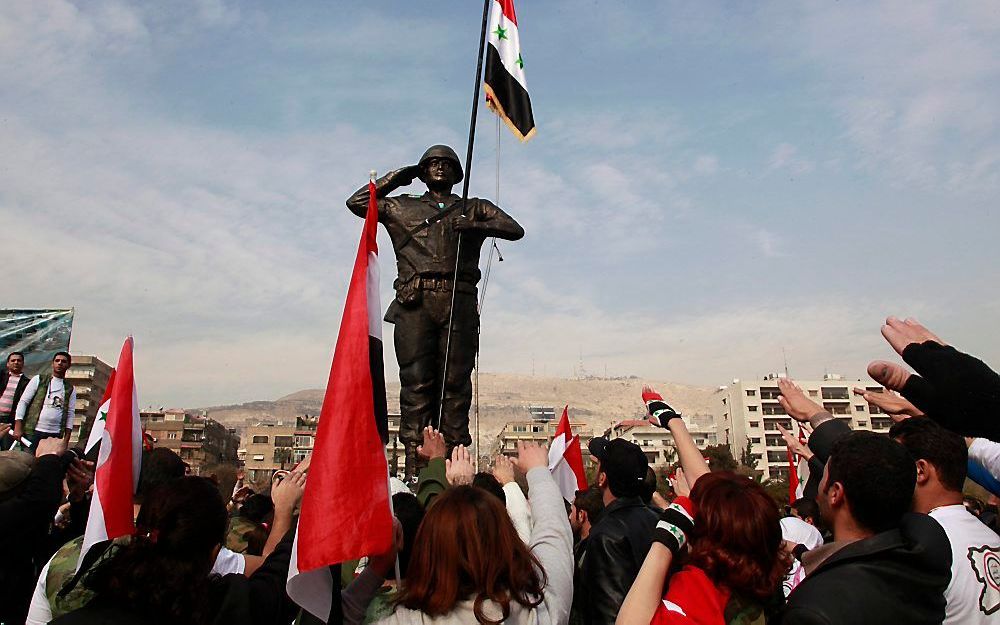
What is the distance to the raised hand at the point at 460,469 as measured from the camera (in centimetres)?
411

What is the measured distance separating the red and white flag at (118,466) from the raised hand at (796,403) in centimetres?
370

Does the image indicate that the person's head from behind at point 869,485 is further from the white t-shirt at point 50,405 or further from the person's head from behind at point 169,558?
the white t-shirt at point 50,405

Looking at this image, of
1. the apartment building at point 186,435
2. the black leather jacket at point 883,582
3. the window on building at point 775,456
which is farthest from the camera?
the apartment building at point 186,435

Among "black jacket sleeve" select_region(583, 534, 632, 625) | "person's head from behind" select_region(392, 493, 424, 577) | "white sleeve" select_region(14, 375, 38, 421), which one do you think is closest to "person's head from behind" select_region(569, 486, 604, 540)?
"black jacket sleeve" select_region(583, 534, 632, 625)

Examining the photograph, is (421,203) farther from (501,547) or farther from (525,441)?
(501,547)

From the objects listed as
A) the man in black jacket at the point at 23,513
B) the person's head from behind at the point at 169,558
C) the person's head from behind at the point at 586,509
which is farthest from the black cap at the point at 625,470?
the man in black jacket at the point at 23,513

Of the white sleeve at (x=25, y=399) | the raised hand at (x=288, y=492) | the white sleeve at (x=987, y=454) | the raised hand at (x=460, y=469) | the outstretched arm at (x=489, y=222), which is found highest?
the outstretched arm at (x=489, y=222)

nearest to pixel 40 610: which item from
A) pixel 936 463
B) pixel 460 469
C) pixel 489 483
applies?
pixel 460 469

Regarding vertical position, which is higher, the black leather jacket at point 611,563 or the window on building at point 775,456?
the black leather jacket at point 611,563

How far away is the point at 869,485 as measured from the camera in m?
3.04

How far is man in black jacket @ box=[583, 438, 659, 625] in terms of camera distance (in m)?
4.05

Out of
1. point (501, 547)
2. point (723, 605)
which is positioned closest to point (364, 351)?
point (501, 547)

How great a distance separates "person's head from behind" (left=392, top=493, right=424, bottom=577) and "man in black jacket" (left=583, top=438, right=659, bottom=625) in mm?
1041

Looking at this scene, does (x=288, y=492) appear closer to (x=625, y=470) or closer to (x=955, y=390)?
(x=625, y=470)
